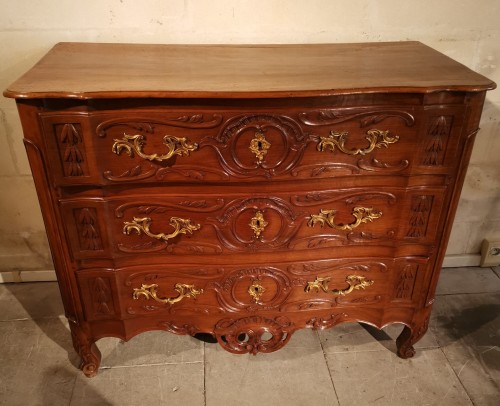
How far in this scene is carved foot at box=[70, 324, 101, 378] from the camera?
1.47 metres

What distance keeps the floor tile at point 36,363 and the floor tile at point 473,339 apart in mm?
1483

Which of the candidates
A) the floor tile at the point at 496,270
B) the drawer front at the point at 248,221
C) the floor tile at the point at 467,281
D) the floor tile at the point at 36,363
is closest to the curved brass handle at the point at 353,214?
the drawer front at the point at 248,221

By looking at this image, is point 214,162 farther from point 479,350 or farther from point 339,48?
point 479,350

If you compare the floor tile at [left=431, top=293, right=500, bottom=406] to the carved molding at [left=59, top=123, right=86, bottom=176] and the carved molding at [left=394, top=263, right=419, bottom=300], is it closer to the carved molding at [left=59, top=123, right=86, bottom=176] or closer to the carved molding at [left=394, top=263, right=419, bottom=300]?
the carved molding at [left=394, top=263, right=419, bottom=300]

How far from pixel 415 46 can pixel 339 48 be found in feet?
0.92

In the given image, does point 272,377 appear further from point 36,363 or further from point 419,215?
point 36,363

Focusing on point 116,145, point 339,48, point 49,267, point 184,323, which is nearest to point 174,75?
point 116,145

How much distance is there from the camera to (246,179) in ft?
3.92

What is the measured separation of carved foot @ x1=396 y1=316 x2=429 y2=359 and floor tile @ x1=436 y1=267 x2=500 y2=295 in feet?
1.54

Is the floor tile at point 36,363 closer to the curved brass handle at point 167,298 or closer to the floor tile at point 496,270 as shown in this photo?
the curved brass handle at point 167,298

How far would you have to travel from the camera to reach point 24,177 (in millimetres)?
1817

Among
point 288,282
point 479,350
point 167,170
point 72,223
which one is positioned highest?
point 167,170

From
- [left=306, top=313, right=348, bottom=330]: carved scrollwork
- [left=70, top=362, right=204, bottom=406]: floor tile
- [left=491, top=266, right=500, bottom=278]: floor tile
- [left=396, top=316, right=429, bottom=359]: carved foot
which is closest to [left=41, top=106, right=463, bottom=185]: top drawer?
[left=306, top=313, right=348, bottom=330]: carved scrollwork

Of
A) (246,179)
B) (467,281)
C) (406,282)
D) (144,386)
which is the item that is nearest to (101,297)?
(144,386)
